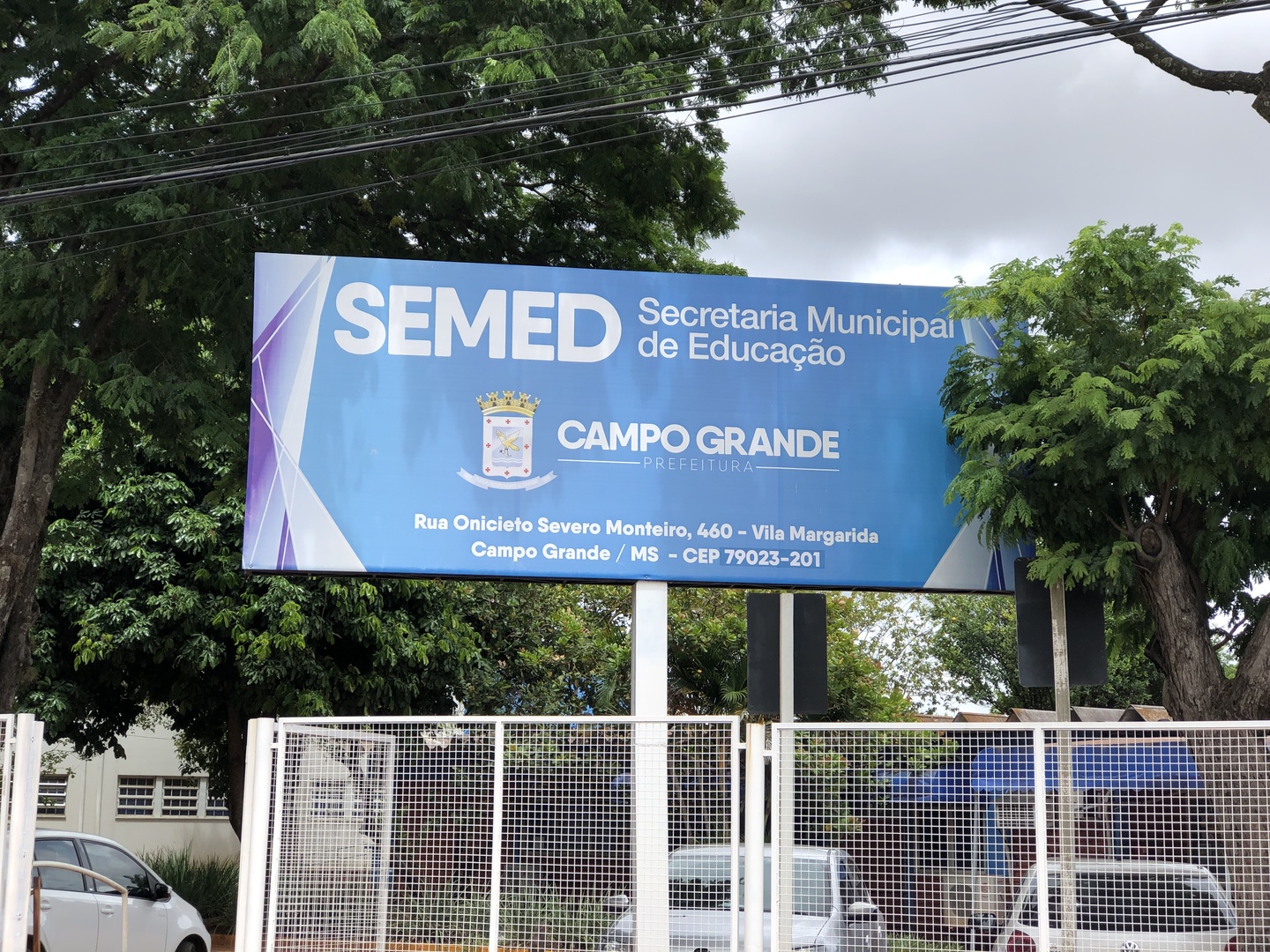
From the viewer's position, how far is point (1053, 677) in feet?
34.8

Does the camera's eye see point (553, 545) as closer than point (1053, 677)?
No

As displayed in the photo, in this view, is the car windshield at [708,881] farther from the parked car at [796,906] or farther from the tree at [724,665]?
the tree at [724,665]

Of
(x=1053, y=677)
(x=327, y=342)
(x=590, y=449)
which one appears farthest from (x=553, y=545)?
(x=1053, y=677)

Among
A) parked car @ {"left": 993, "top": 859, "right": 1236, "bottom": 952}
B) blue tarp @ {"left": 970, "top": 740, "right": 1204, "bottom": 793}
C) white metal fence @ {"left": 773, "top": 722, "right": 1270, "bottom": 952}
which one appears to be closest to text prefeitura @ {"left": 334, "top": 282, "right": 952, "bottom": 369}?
white metal fence @ {"left": 773, "top": 722, "right": 1270, "bottom": 952}

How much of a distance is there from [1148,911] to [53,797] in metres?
31.1

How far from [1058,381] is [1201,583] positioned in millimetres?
2096

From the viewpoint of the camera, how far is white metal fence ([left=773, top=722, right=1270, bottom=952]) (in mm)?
7633

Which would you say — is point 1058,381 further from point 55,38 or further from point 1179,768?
point 55,38

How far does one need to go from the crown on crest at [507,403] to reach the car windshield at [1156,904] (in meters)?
6.26

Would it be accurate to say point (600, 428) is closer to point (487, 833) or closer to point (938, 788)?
point (487, 833)

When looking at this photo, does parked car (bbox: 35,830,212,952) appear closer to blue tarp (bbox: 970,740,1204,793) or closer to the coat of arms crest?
the coat of arms crest

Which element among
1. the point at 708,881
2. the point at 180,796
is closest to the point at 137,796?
the point at 180,796

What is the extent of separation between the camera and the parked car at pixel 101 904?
12.1 metres

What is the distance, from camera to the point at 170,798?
3472cm
